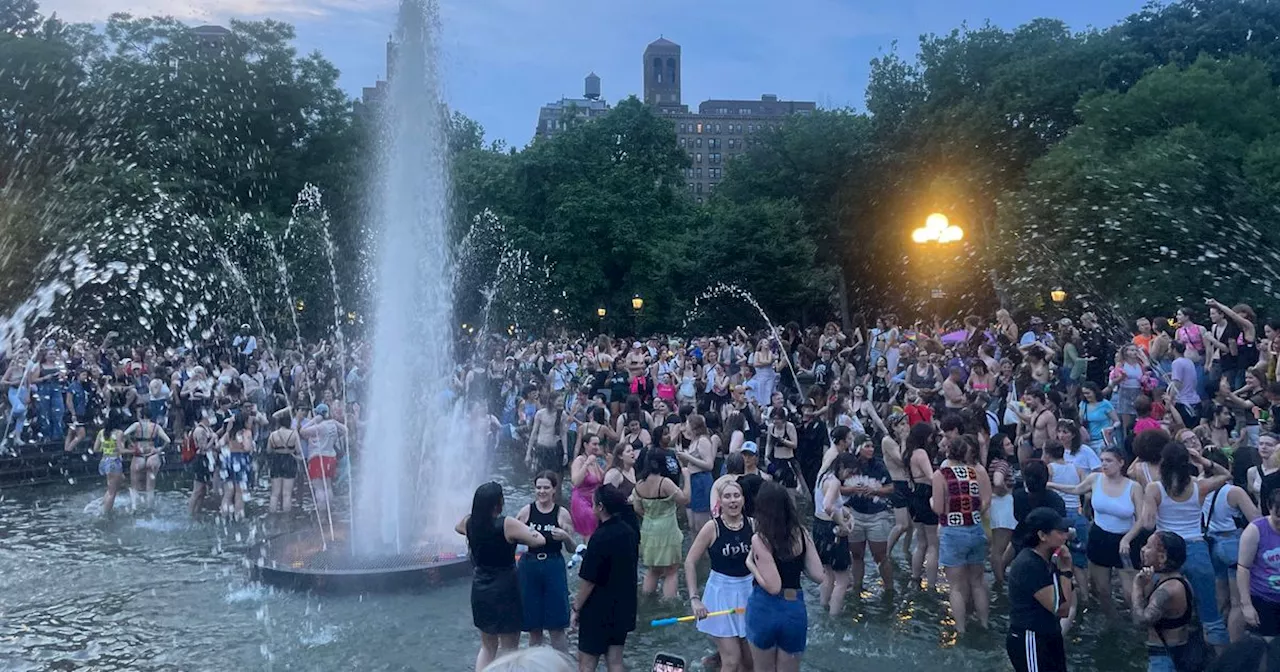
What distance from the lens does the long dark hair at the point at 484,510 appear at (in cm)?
735

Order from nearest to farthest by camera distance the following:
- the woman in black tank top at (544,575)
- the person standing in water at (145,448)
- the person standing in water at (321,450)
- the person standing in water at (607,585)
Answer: the person standing in water at (607,585) < the woman in black tank top at (544,575) < the person standing in water at (321,450) < the person standing in water at (145,448)

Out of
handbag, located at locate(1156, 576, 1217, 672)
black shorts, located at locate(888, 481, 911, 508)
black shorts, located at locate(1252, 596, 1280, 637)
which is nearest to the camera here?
handbag, located at locate(1156, 576, 1217, 672)

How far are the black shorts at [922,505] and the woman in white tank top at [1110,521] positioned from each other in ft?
4.96

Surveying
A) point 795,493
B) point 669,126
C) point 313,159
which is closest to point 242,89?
point 313,159

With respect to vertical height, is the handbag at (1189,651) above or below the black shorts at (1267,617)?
below

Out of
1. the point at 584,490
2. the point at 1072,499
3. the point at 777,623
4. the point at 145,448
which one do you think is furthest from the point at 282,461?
the point at 1072,499

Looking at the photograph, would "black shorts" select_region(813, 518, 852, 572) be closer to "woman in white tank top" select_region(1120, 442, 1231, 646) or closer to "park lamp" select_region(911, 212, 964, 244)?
"woman in white tank top" select_region(1120, 442, 1231, 646)

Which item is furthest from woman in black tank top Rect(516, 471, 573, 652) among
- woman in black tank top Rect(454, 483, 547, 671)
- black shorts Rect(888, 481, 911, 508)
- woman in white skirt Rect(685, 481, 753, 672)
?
black shorts Rect(888, 481, 911, 508)

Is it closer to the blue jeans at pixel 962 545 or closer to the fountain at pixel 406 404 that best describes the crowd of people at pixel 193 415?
the fountain at pixel 406 404

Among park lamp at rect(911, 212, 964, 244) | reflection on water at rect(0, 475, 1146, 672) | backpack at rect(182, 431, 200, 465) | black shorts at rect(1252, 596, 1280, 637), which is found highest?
park lamp at rect(911, 212, 964, 244)

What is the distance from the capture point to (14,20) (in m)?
45.0

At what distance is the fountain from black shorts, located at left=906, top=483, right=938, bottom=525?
4.90 metres

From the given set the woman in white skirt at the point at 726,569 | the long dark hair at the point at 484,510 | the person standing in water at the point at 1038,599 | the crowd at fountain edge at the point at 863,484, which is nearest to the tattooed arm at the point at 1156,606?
the crowd at fountain edge at the point at 863,484

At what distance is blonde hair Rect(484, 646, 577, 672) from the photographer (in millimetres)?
2615
